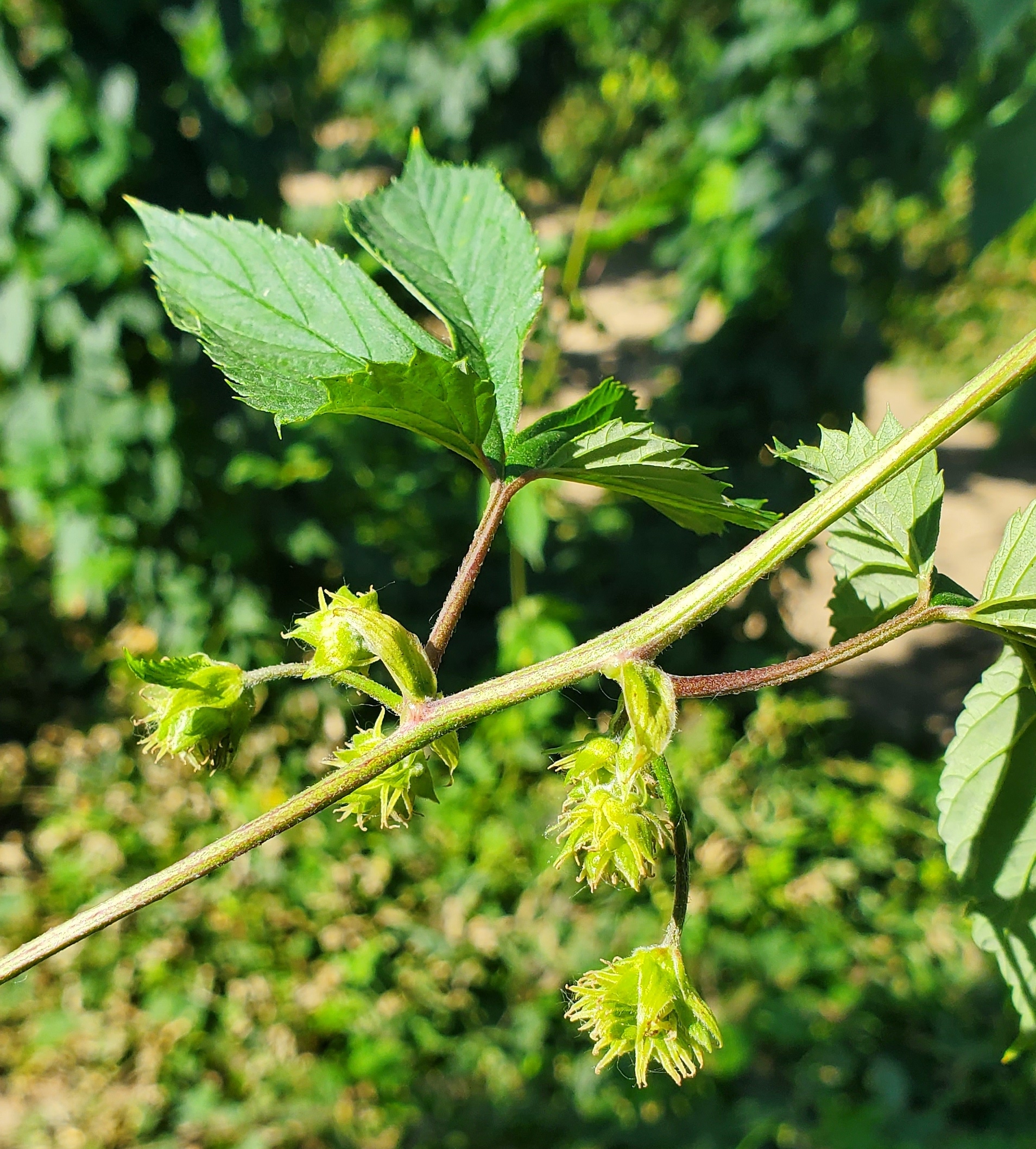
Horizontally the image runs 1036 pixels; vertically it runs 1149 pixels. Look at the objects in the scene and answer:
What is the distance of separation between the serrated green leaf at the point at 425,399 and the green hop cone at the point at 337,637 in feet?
0.35

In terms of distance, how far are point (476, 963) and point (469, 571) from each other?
238 cm

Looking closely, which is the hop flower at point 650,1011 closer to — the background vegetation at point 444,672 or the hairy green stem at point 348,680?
the hairy green stem at point 348,680

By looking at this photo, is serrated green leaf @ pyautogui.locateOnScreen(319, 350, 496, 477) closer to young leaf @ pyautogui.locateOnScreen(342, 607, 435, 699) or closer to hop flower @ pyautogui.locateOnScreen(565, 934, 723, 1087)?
young leaf @ pyautogui.locateOnScreen(342, 607, 435, 699)

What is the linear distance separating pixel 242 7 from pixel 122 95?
37cm

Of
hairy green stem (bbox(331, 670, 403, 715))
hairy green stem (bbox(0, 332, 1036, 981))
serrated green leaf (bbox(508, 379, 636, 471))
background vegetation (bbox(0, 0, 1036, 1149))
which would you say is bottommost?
hairy green stem (bbox(0, 332, 1036, 981))

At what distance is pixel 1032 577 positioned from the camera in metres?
0.57

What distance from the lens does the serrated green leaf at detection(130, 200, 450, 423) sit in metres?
0.65

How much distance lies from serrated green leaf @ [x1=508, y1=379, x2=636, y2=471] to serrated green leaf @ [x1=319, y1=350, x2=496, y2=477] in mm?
25

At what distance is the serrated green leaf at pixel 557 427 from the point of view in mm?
633

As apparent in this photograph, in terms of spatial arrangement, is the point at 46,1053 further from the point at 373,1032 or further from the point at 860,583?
the point at 860,583

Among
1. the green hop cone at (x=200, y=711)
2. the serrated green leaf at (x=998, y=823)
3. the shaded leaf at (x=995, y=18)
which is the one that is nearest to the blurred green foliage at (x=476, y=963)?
the serrated green leaf at (x=998, y=823)

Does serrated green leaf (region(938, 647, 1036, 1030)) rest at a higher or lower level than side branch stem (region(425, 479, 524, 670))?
lower

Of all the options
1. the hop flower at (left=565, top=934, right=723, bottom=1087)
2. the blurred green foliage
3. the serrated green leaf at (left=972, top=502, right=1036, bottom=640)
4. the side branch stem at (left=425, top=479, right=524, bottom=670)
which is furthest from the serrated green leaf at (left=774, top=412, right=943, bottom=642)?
the blurred green foliage

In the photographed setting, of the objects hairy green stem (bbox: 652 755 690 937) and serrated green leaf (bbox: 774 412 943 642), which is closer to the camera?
hairy green stem (bbox: 652 755 690 937)
